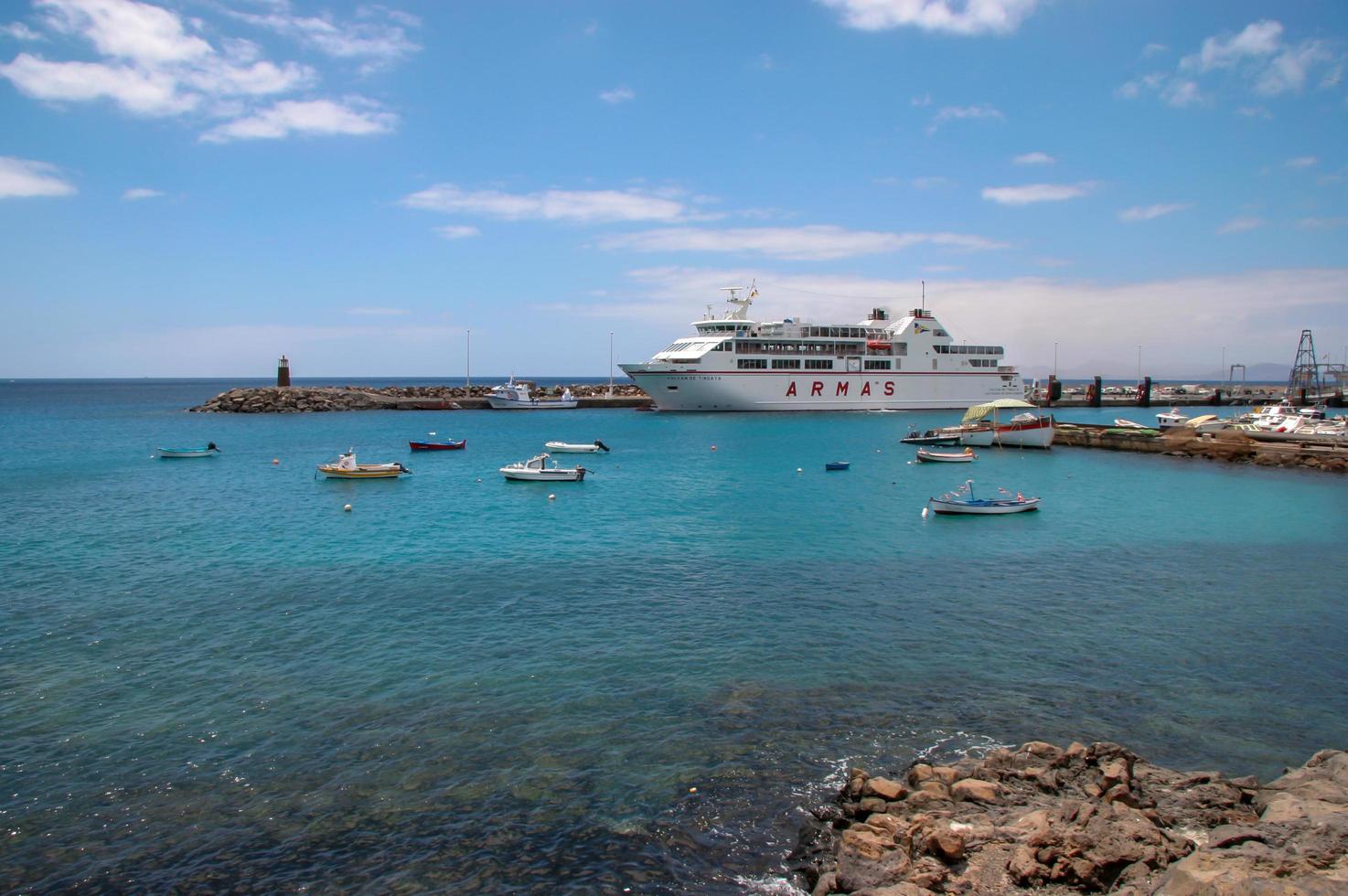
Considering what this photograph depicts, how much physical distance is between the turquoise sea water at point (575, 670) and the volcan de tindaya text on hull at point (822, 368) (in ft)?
165

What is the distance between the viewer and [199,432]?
62.6m

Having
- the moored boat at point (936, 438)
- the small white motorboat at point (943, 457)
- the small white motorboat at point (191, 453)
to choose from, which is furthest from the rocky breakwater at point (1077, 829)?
the small white motorboat at point (191, 453)

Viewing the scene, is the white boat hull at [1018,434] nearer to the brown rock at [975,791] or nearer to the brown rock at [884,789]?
the brown rock at [975,791]

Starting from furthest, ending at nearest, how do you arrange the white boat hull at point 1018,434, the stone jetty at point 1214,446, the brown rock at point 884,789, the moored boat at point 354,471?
the white boat hull at point 1018,434
the stone jetty at point 1214,446
the moored boat at point 354,471
the brown rock at point 884,789

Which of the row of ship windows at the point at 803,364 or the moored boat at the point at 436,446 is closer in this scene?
the moored boat at the point at 436,446

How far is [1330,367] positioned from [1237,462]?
93.1 meters

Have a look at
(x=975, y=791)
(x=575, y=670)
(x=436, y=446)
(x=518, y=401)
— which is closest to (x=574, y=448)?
(x=436, y=446)

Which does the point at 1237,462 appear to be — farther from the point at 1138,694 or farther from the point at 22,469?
the point at 22,469

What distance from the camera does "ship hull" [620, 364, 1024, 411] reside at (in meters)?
79.6

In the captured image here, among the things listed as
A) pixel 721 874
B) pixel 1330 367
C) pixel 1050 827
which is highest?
pixel 1330 367

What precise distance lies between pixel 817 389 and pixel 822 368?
7.68ft

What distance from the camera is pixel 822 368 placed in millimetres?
84500

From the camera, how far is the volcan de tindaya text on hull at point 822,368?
261 feet

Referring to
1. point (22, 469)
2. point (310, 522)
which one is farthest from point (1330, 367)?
point (22, 469)
